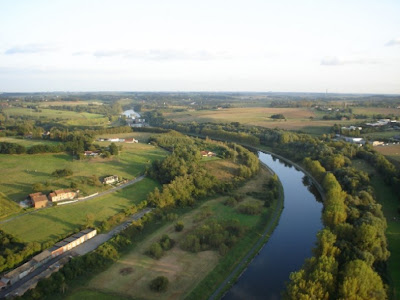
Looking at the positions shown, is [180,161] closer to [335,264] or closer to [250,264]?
[250,264]

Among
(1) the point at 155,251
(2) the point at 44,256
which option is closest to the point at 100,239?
(2) the point at 44,256

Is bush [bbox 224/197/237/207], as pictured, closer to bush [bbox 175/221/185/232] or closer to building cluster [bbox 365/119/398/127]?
bush [bbox 175/221/185/232]

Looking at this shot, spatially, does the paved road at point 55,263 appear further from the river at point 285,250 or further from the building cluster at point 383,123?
the building cluster at point 383,123

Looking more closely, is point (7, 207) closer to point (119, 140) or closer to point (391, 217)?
point (391, 217)

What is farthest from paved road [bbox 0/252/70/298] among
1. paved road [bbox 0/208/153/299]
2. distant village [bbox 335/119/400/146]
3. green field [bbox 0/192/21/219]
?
distant village [bbox 335/119/400/146]

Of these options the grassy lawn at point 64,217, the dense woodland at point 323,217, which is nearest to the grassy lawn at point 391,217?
the dense woodland at point 323,217

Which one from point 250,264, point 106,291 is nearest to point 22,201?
point 106,291
